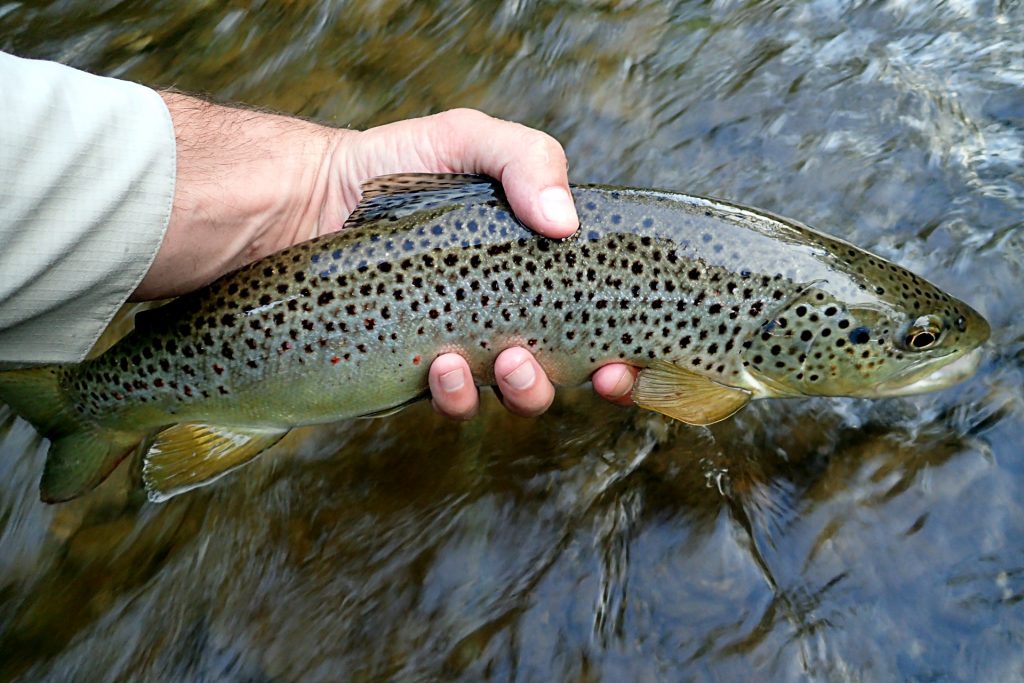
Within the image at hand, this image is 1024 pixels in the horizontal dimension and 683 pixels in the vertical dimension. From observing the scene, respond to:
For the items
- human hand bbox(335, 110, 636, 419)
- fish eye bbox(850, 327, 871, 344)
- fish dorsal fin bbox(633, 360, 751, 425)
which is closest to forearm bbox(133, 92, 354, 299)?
human hand bbox(335, 110, 636, 419)

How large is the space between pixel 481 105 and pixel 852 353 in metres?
2.47

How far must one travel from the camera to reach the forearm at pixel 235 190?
111 inches

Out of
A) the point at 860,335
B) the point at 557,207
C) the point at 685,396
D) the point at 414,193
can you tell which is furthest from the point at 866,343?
the point at 414,193

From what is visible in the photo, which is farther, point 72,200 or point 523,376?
point 523,376

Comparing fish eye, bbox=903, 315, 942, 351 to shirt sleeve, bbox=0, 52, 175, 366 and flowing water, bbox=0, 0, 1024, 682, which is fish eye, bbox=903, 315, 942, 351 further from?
shirt sleeve, bbox=0, 52, 175, 366

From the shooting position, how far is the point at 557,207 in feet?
7.95

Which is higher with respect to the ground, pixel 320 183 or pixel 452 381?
pixel 320 183

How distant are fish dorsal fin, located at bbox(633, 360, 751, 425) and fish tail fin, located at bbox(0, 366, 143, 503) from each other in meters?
1.58

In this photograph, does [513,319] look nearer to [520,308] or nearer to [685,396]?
[520,308]

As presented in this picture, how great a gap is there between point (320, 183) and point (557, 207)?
1.20m

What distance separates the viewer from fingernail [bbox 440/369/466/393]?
101 inches

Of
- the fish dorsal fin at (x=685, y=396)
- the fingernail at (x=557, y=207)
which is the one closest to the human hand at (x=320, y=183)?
the fingernail at (x=557, y=207)

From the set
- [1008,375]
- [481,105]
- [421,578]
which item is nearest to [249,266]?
[421,578]

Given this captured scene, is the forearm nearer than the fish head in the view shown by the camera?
No
